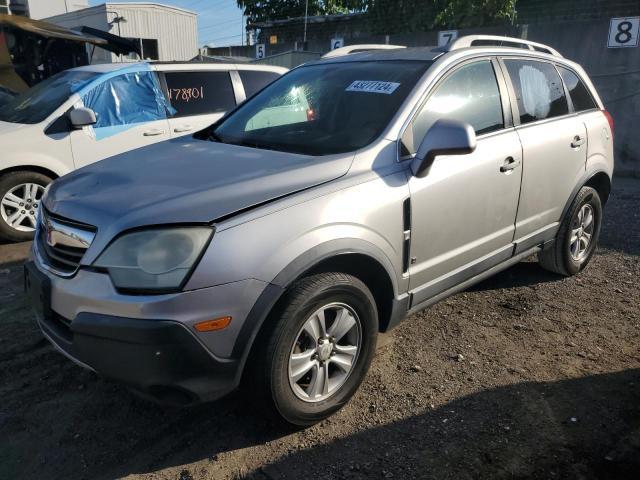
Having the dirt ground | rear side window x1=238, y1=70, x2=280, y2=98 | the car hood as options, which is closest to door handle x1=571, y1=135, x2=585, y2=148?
the dirt ground

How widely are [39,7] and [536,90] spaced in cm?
2984

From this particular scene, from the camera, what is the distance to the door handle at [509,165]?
338 centimetres

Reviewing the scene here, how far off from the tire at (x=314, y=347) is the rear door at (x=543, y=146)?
156 cm

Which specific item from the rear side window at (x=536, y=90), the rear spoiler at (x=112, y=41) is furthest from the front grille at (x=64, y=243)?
the rear spoiler at (x=112, y=41)

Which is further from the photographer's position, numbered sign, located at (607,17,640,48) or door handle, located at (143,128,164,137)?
numbered sign, located at (607,17,640,48)

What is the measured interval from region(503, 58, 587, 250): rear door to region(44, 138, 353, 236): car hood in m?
1.59

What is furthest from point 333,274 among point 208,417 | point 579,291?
point 579,291

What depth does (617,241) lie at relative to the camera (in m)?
5.66

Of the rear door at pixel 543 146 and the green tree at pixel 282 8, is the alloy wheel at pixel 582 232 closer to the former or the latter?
the rear door at pixel 543 146

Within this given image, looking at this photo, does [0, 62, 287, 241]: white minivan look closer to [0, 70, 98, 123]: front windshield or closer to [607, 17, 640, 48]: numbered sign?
[0, 70, 98, 123]: front windshield

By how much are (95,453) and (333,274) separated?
140cm

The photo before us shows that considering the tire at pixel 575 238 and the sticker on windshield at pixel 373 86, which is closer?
the sticker on windshield at pixel 373 86

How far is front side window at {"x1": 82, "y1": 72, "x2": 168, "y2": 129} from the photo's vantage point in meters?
5.71

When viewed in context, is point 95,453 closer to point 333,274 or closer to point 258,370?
point 258,370
